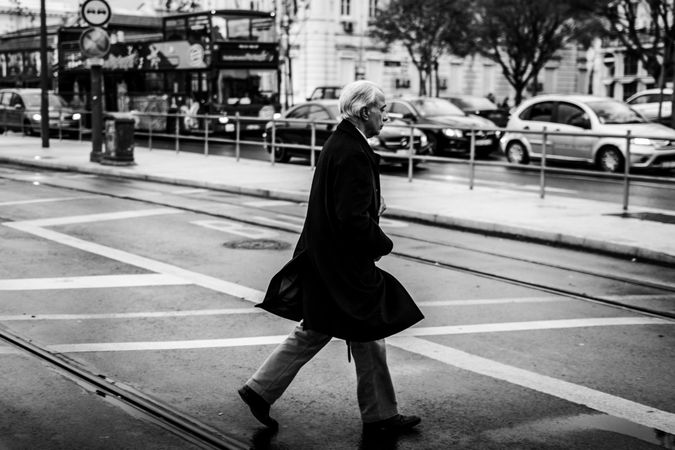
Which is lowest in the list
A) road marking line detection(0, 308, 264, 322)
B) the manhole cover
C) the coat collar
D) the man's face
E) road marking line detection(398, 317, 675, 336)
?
the manhole cover

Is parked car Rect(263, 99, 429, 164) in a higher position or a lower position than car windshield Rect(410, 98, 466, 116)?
lower

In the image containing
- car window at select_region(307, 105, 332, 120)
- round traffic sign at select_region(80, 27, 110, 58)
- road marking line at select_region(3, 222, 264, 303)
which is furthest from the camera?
car window at select_region(307, 105, 332, 120)

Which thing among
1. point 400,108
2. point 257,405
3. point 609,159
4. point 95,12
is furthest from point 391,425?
point 400,108

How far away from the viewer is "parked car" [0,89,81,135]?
103 feet

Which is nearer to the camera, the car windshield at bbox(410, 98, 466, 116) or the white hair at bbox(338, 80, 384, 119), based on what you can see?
the white hair at bbox(338, 80, 384, 119)

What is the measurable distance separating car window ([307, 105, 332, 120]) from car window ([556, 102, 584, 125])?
5.09 m

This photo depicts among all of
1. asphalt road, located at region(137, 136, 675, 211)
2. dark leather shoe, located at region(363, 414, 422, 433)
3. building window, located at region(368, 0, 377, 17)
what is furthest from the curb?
building window, located at region(368, 0, 377, 17)

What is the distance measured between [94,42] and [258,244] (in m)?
11.8

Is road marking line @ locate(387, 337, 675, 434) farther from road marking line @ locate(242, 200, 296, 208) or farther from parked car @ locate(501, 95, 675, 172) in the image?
parked car @ locate(501, 95, 675, 172)

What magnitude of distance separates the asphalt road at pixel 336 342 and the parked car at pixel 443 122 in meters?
12.2

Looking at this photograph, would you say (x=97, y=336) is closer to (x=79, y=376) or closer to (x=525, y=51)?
(x=79, y=376)

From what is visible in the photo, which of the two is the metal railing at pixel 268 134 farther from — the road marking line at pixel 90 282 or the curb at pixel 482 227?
the road marking line at pixel 90 282

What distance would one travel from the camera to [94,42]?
819 inches

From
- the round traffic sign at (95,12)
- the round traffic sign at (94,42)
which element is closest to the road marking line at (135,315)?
the round traffic sign at (94,42)
